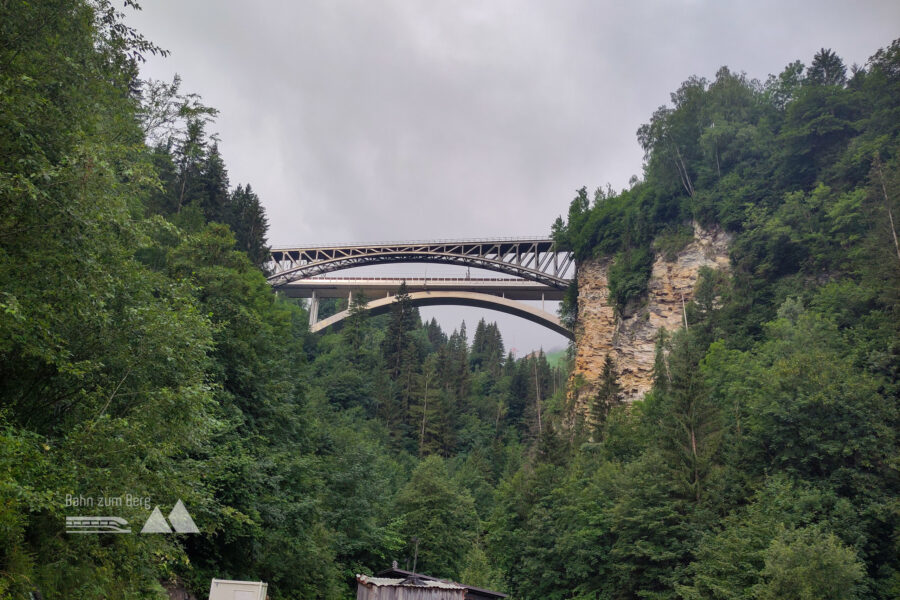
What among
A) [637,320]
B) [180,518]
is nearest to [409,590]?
[180,518]

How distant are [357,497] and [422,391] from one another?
31.8m

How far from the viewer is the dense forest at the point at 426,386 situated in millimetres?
8805

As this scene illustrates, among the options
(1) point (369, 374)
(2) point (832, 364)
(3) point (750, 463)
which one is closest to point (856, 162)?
(2) point (832, 364)

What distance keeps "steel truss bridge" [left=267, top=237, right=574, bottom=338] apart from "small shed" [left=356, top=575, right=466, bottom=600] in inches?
1672

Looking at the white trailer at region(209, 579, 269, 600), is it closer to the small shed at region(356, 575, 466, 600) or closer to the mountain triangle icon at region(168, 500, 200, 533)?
the mountain triangle icon at region(168, 500, 200, 533)

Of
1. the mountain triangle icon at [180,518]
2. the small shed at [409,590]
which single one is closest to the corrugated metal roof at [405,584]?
the small shed at [409,590]

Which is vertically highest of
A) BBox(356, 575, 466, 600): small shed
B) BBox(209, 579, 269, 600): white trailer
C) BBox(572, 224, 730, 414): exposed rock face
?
BBox(572, 224, 730, 414): exposed rock face

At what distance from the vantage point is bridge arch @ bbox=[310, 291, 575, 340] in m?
59.1

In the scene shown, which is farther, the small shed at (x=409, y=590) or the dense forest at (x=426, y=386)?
the small shed at (x=409, y=590)

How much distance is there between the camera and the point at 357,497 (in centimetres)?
2506

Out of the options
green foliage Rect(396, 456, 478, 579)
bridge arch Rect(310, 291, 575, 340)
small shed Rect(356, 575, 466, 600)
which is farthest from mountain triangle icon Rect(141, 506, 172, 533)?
bridge arch Rect(310, 291, 575, 340)

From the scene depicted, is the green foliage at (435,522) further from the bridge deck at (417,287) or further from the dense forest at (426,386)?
the bridge deck at (417,287)

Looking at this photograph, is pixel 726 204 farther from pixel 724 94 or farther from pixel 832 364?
pixel 832 364

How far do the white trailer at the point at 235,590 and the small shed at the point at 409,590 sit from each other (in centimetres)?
537
